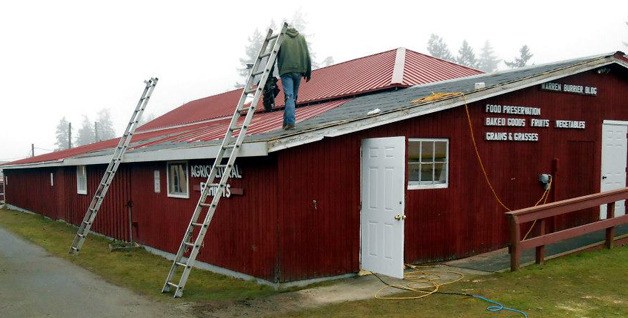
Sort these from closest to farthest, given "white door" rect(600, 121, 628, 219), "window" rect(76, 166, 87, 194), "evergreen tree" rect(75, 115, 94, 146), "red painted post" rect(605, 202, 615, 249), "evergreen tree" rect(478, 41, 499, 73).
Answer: "red painted post" rect(605, 202, 615, 249) < "white door" rect(600, 121, 628, 219) < "window" rect(76, 166, 87, 194) < "evergreen tree" rect(478, 41, 499, 73) < "evergreen tree" rect(75, 115, 94, 146)

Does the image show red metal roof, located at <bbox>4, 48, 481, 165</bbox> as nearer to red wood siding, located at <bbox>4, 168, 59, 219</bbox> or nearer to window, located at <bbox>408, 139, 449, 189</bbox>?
window, located at <bbox>408, 139, 449, 189</bbox>

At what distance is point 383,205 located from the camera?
29.2ft

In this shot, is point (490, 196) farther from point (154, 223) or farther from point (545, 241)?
point (154, 223)

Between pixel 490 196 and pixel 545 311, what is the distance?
14.4 feet

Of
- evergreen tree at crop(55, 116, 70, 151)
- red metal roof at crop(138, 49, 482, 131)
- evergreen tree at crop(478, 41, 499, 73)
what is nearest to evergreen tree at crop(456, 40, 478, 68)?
evergreen tree at crop(478, 41, 499, 73)

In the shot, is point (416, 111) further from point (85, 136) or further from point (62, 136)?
point (62, 136)

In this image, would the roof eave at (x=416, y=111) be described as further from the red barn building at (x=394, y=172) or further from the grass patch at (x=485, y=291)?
the grass patch at (x=485, y=291)

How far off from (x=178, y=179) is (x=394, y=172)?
5.58 meters

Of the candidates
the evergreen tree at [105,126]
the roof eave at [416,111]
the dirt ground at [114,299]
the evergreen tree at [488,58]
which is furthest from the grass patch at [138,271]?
the evergreen tree at [105,126]

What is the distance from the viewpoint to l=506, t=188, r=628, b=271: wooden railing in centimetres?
895

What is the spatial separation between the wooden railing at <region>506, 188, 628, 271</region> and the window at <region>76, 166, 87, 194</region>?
14677 millimetres

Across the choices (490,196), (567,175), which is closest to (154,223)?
(490,196)

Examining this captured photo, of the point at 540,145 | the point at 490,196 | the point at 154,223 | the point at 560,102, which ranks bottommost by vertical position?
the point at 154,223

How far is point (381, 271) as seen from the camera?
895cm
